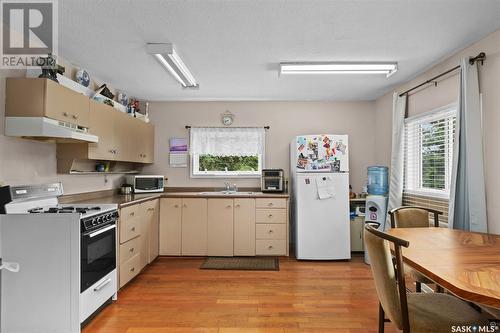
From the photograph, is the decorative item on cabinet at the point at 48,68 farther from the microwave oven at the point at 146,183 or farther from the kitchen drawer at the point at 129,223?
the microwave oven at the point at 146,183

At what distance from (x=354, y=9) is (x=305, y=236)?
2897 millimetres

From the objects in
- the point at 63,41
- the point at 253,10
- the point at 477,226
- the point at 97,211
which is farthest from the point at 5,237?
the point at 477,226

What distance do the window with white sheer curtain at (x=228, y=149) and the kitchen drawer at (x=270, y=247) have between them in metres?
1.15

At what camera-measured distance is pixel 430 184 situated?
11.3 feet

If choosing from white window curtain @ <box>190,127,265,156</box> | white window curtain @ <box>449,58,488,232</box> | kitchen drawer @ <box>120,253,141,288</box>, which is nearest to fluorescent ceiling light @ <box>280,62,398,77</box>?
white window curtain @ <box>449,58,488,232</box>

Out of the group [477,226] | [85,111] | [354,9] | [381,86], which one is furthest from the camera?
[381,86]

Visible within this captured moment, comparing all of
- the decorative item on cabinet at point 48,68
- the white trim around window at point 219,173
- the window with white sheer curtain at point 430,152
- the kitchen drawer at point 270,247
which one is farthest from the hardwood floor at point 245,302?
the decorative item on cabinet at point 48,68

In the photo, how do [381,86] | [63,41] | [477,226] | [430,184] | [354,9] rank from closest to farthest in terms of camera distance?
[354,9]
[477,226]
[63,41]
[430,184]
[381,86]

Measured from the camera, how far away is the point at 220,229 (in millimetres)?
4250

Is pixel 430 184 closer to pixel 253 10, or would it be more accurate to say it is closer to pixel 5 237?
pixel 253 10

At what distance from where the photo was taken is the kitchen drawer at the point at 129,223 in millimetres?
3105

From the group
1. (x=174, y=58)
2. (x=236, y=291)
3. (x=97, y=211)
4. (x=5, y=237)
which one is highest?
(x=174, y=58)

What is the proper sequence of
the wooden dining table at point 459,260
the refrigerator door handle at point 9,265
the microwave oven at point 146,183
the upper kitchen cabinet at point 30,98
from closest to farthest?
the wooden dining table at point 459,260 < the refrigerator door handle at point 9,265 < the upper kitchen cabinet at point 30,98 < the microwave oven at point 146,183

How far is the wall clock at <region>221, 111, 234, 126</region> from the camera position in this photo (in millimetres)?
4863
